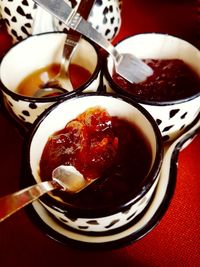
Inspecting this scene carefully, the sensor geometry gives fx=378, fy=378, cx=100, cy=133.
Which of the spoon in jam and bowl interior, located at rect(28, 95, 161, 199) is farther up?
bowl interior, located at rect(28, 95, 161, 199)

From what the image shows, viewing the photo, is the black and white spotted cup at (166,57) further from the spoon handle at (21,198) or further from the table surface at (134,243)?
the spoon handle at (21,198)

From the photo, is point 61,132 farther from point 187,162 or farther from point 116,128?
point 187,162

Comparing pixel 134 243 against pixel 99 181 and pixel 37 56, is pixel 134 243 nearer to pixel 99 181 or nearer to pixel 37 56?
pixel 99 181

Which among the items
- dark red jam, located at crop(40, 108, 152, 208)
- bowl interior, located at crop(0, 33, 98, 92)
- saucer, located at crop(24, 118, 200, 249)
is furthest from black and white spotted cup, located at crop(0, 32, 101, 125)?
saucer, located at crop(24, 118, 200, 249)

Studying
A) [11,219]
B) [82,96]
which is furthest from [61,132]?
[11,219]

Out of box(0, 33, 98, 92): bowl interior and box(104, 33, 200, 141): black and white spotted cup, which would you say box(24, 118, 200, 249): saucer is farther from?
box(0, 33, 98, 92): bowl interior
